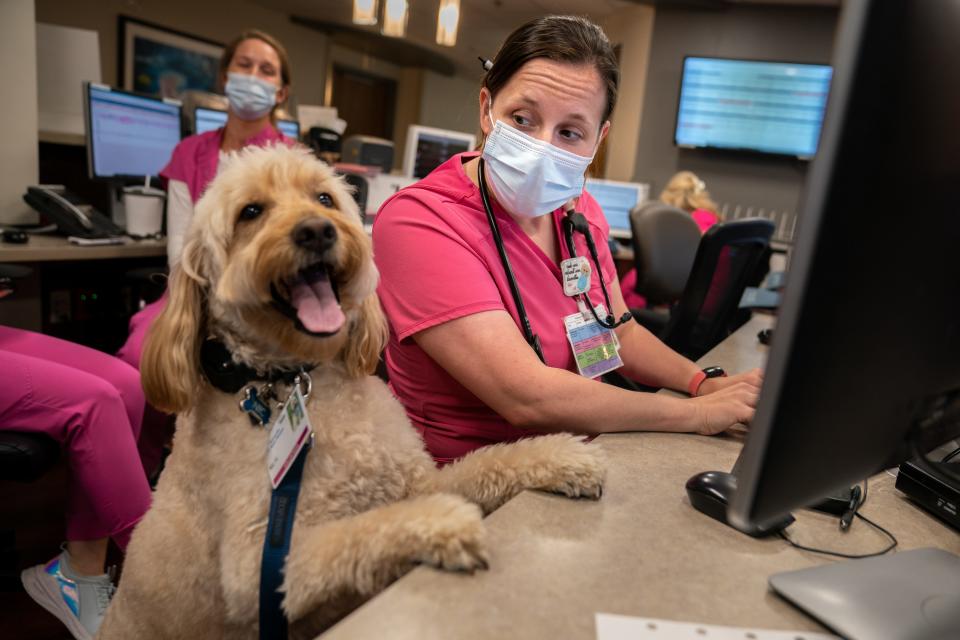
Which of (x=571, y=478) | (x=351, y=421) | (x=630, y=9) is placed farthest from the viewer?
(x=630, y=9)

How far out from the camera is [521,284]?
1.36 m

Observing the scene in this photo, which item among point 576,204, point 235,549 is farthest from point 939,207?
point 576,204

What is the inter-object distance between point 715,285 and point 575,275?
100 cm

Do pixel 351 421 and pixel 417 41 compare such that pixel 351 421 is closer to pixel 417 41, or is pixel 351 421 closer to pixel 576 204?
pixel 576 204

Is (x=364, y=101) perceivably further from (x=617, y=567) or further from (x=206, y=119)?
(x=617, y=567)

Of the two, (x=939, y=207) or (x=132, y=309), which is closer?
(x=939, y=207)

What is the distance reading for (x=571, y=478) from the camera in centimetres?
91

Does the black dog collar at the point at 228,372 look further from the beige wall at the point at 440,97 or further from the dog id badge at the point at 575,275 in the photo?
the beige wall at the point at 440,97

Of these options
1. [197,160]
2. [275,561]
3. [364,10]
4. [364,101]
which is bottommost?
[275,561]

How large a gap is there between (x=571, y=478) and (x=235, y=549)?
0.50 metres

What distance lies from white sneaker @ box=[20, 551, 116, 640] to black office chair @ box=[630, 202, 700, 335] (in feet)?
8.91

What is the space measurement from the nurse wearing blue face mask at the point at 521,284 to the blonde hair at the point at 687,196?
3.79m

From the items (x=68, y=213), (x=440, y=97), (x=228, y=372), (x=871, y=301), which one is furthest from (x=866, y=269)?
(x=440, y=97)

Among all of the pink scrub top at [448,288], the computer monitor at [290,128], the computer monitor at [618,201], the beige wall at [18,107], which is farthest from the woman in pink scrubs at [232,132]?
the computer monitor at [618,201]
